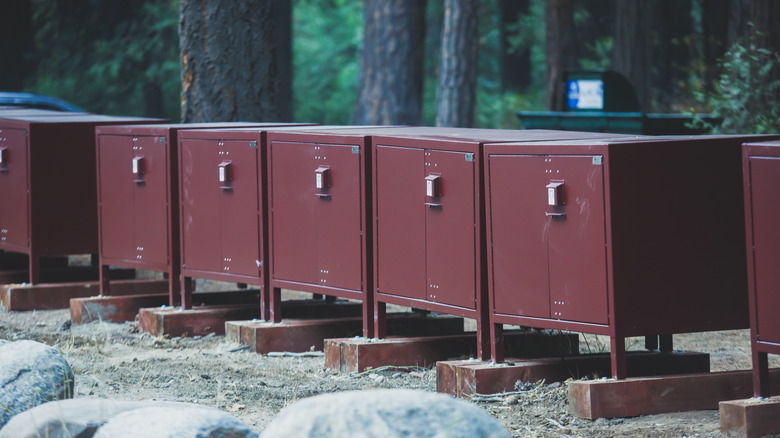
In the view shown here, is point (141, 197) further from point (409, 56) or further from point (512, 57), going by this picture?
point (512, 57)

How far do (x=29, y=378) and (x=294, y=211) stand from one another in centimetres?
268

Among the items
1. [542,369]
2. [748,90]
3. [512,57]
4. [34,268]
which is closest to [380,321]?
[542,369]

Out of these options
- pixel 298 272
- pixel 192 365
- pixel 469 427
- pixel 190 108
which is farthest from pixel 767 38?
pixel 469 427

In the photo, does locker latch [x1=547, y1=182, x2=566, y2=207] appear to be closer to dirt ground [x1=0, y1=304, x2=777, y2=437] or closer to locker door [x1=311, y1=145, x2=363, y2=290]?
dirt ground [x1=0, y1=304, x2=777, y2=437]

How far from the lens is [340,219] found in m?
7.52

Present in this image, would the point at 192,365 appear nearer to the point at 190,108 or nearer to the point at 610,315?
the point at 610,315

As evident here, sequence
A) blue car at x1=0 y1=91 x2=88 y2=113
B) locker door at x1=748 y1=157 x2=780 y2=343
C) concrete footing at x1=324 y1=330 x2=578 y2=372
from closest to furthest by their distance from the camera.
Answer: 1. locker door at x1=748 y1=157 x2=780 y2=343
2. concrete footing at x1=324 y1=330 x2=578 y2=372
3. blue car at x1=0 y1=91 x2=88 y2=113

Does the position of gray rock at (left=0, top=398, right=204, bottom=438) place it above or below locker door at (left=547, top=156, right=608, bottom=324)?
below

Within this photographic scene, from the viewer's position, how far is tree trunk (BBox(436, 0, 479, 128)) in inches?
792

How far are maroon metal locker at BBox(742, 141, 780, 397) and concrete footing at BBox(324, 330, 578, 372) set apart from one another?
7.25 feet

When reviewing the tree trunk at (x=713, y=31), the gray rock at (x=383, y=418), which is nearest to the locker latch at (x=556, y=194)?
the gray rock at (x=383, y=418)

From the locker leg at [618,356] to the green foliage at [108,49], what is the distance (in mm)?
23668

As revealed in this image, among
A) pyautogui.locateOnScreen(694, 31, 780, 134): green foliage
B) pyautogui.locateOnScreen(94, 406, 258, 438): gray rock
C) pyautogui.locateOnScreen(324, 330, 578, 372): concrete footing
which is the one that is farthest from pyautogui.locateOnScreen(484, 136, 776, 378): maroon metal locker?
pyautogui.locateOnScreen(694, 31, 780, 134): green foliage

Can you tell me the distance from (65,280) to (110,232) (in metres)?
1.73
